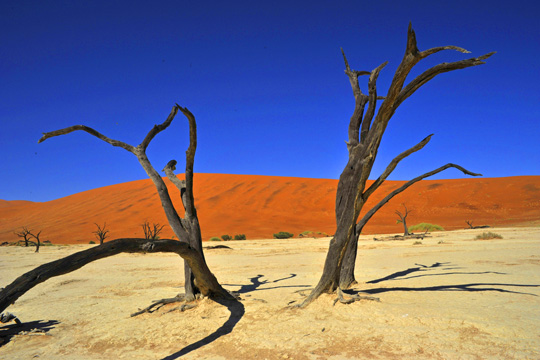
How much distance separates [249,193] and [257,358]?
55437 millimetres

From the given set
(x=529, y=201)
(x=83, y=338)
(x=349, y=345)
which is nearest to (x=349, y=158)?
(x=349, y=345)

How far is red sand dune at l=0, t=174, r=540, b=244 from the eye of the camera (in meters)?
38.5

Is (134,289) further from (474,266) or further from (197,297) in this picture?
(474,266)

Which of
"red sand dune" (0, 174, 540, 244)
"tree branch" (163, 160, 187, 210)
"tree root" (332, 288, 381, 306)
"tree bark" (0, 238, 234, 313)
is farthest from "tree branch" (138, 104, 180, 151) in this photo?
"red sand dune" (0, 174, 540, 244)

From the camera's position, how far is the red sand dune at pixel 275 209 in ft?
126

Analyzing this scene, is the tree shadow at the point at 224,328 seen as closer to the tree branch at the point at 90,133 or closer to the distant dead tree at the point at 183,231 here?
the distant dead tree at the point at 183,231

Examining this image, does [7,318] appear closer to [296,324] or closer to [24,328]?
[24,328]

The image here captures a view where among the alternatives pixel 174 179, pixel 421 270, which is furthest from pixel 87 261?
pixel 421 270

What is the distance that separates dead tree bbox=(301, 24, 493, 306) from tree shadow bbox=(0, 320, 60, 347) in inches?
142

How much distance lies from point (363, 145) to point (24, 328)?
17.6 feet

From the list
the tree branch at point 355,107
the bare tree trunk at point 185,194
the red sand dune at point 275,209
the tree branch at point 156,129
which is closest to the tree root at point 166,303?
the bare tree trunk at point 185,194

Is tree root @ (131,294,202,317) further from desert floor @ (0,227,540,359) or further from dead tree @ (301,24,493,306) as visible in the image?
dead tree @ (301,24,493,306)

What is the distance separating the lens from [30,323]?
523 centimetres

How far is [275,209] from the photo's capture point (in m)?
49.5
